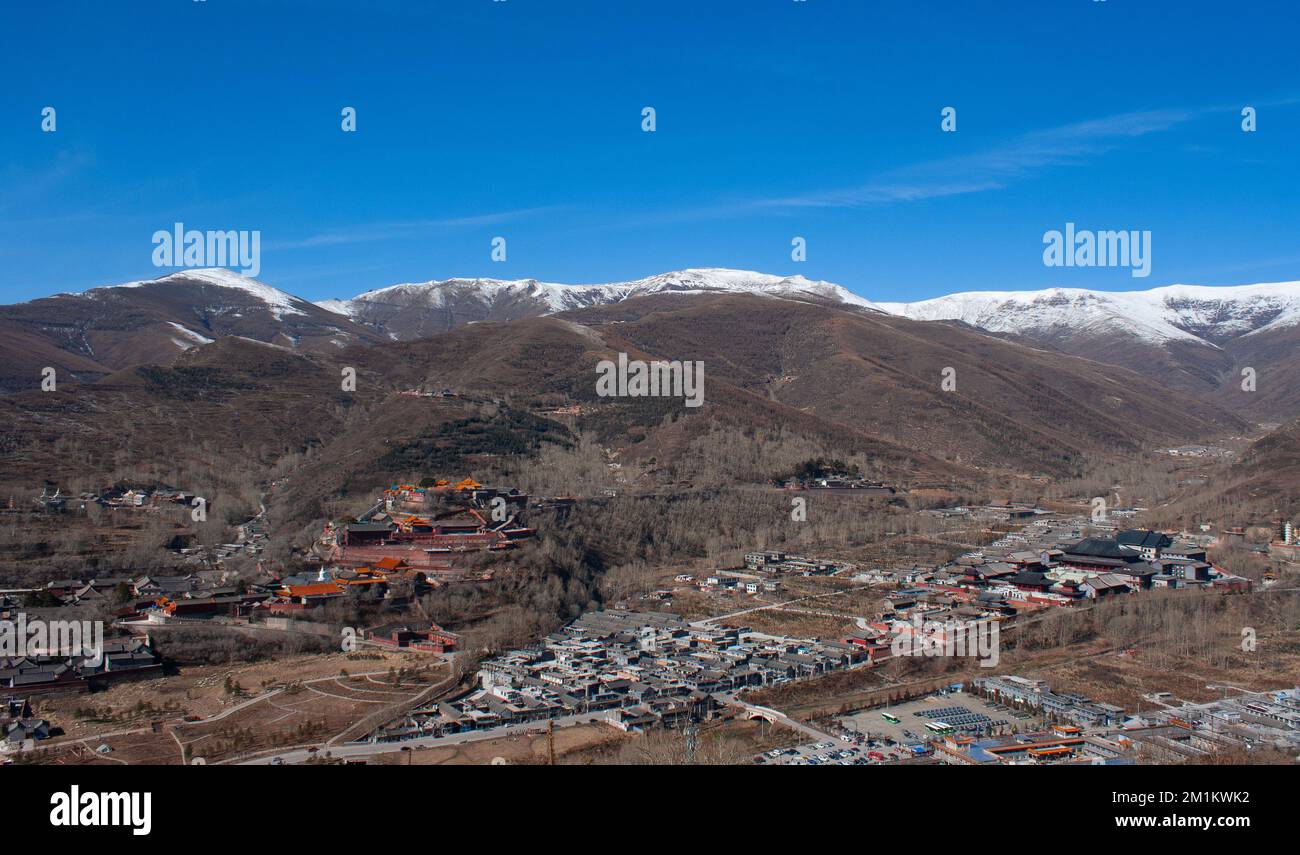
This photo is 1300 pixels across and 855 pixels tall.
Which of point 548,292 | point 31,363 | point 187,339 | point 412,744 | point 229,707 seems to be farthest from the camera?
point 548,292

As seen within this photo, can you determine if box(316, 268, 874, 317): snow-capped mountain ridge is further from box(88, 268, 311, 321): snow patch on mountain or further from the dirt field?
the dirt field

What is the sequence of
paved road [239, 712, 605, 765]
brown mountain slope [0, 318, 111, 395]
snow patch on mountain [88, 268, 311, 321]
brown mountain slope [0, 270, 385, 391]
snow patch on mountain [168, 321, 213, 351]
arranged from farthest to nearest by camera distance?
snow patch on mountain [88, 268, 311, 321], snow patch on mountain [168, 321, 213, 351], brown mountain slope [0, 270, 385, 391], brown mountain slope [0, 318, 111, 395], paved road [239, 712, 605, 765]

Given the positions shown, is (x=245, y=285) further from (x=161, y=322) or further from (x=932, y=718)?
(x=932, y=718)

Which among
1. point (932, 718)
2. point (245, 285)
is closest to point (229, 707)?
point (932, 718)

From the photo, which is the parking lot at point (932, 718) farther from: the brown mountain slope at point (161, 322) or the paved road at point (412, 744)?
the brown mountain slope at point (161, 322)

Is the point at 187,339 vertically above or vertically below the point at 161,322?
below

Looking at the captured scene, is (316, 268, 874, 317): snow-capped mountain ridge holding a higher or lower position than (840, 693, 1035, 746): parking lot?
higher

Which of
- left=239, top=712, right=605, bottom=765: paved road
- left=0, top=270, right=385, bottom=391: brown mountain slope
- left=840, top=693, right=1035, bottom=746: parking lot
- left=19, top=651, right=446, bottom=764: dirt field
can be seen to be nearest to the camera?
left=239, top=712, right=605, bottom=765: paved road

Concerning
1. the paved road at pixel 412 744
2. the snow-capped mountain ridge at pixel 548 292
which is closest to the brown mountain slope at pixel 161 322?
the snow-capped mountain ridge at pixel 548 292

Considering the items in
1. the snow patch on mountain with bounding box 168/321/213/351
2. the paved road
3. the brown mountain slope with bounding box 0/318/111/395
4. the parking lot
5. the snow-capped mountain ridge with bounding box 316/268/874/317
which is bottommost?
the parking lot

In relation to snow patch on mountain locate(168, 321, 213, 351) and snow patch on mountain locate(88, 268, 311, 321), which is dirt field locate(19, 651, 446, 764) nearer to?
snow patch on mountain locate(168, 321, 213, 351)

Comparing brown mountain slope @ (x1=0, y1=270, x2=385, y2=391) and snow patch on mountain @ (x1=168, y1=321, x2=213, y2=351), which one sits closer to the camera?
brown mountain slope @ (x1=0, y1=270, x2=385, y2=391)

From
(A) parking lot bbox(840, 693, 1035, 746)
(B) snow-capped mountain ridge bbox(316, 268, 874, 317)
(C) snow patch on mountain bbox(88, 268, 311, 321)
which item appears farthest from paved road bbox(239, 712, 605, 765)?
(B) snow-capped mountain ridge bbox(316, 268, 874, 317)
